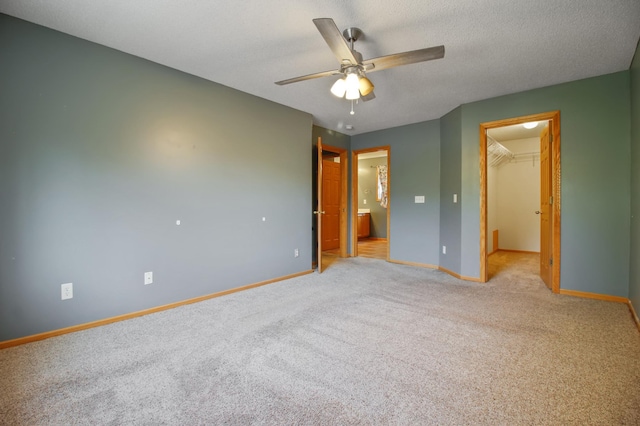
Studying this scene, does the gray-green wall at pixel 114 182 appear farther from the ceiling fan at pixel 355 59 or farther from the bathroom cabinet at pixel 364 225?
the bathroom cabinet at pixel 364 225

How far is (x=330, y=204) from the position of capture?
20.6 ft

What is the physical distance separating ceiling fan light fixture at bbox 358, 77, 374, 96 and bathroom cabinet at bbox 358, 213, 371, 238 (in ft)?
19.0

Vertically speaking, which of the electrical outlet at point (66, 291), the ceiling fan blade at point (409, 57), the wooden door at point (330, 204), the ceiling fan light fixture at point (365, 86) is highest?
the ceiling fan blade at point (409, 57)

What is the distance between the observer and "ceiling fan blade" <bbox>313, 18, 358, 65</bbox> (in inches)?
65.4

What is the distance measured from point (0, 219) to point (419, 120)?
16.7ft

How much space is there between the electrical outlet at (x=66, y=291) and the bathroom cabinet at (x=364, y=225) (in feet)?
21.5

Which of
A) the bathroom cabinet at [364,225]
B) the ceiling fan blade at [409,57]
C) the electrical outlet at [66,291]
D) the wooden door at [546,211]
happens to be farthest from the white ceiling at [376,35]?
the bathroom cabinet at [364,225]

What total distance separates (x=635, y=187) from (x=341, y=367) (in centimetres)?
322

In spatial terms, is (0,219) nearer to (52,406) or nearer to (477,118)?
(52,406)

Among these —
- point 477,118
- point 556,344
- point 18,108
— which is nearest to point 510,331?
point 556,344

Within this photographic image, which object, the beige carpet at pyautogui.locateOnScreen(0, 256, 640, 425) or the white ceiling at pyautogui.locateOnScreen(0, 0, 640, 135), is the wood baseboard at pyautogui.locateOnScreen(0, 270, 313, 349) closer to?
the beige carpet at pyautogui.locateOnScreen(0, 256, 640, 425)

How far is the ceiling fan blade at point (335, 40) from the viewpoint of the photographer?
1662 mm

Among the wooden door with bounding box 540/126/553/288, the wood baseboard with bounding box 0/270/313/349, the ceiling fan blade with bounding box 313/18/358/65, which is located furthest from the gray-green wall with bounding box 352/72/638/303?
the wood baseboard with bounding box 0/270/313/349

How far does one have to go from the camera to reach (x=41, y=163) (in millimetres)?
2225
